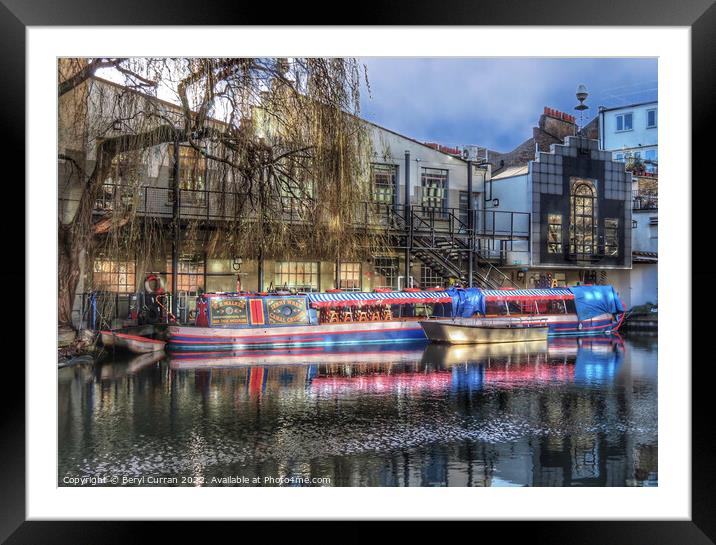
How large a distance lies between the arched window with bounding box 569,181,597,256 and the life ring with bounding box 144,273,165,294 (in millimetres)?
9447

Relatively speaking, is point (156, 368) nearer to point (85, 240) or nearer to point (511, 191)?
point (85, 240)

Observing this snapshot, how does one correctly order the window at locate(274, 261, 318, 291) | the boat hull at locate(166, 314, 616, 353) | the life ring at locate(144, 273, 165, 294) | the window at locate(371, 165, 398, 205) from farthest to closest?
the window at locate(371, 165, 398, 205), the window at locate(274, 261, 318, 291), the boat hull at locate(166, 314, 616, 353), the life ring at locate(144, 273, 165, 294)

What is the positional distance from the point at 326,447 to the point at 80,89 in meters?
5.27

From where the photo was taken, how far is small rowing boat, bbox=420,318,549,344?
15.8 meters

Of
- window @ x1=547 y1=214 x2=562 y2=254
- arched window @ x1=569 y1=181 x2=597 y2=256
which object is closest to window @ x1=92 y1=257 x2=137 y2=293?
window @ x1=547 y1=214 x2=562 y2=254

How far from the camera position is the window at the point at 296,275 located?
46.2 feet

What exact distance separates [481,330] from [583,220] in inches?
141

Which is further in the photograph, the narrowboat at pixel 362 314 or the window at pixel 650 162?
the narrowboat at pixel 362 314

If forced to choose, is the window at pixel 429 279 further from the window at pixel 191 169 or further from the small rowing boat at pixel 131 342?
the window at pixel 191 169

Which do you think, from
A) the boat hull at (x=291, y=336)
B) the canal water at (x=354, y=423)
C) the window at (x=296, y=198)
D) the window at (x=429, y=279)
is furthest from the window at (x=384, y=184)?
the window at (x=296, y=198)

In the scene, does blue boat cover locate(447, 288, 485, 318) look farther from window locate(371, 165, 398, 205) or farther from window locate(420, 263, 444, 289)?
window locate(371, 165, 398, 205)

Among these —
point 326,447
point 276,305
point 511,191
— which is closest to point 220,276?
point 276,305

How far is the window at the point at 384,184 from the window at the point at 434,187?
Answer: 49.3 inches
